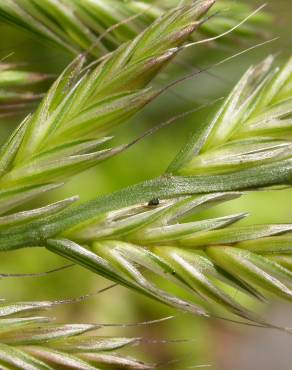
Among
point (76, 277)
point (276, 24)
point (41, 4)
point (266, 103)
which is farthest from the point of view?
point (76, 277)

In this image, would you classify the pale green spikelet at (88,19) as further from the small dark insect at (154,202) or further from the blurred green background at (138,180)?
the small dark insect at (154,202)

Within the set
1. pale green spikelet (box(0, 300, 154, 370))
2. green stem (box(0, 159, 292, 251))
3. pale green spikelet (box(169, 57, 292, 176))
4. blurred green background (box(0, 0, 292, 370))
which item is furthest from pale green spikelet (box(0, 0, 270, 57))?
pale green spikelet (box(0, 300, 154, 370))

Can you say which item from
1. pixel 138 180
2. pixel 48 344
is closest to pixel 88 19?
pixel 48 344

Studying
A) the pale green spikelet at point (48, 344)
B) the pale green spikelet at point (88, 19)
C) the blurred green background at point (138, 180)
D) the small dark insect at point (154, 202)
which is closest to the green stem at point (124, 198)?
the small dark insect at point (154, 202)

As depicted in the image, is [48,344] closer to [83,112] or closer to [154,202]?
[154,202]

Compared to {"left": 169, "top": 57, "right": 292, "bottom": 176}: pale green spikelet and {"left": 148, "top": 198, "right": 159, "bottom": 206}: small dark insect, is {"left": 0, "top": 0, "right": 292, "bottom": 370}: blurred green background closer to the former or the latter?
{"left": 169, "top": 57, "right": 292, "bottom": 176}: pale green spikelet

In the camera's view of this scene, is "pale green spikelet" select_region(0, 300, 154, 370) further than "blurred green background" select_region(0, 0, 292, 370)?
No

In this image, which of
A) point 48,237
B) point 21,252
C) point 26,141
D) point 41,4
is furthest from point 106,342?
point 21,252

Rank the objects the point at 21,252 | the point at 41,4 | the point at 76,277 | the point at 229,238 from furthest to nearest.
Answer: the point at 76,277 → the point at 21,252 → the point at 41,4 → the point at 229,238

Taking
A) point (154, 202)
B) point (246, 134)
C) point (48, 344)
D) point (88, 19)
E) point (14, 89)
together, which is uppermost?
point (88, 19)

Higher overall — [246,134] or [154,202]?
[246,134]

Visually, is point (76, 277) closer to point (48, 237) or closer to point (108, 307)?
point (108, 307)
